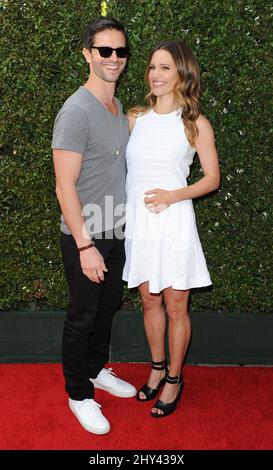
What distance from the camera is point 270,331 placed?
4355 millimetres

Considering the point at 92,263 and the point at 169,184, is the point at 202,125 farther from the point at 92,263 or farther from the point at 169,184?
the point at 92,263

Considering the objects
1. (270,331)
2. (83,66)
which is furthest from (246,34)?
(270,331)

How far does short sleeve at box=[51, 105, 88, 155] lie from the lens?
9.72 ft

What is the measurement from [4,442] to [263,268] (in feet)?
7.46

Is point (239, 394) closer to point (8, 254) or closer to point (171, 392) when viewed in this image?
point (171, 392)

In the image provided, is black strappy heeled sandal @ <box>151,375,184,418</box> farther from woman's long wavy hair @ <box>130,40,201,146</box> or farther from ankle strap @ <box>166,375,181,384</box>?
woman's long wavy hair @ <box>130,40,201,146</box>

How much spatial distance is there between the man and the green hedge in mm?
768

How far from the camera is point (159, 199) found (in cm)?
329

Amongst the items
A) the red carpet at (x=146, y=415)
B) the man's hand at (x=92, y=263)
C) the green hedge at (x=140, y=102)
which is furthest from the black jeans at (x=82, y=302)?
the green hedge at (x=140, y=102)

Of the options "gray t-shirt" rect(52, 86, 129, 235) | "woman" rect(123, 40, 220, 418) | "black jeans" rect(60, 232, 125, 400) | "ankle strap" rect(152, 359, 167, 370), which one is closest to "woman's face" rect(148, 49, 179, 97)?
"woman" rect(123, 40, 220, 418)

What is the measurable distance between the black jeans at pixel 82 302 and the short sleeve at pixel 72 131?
58cm

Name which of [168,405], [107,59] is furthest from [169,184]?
[168,405]

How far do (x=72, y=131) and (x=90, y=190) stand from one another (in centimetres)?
40
